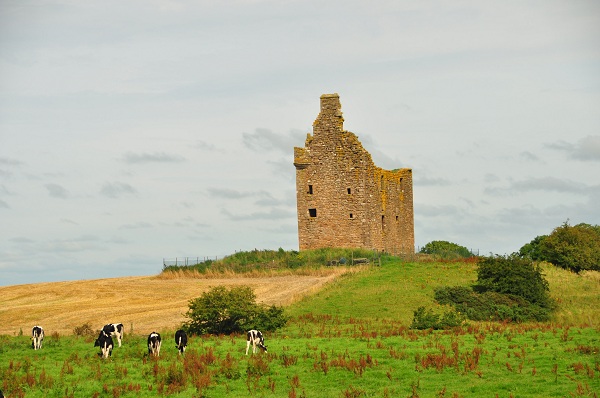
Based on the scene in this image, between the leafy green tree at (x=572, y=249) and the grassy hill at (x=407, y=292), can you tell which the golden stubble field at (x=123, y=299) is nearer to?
the grassy hill at (x=407, y=292)

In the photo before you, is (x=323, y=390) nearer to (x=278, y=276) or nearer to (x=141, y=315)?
(x=141, y=315)

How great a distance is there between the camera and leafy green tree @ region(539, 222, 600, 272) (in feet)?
222

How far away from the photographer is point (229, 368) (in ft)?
92.9

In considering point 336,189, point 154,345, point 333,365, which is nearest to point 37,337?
point 154,345

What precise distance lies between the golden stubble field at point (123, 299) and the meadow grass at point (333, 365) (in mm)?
7806

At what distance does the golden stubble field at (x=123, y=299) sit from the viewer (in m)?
47.2

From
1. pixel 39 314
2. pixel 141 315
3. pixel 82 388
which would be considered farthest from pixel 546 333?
pixel 39 314

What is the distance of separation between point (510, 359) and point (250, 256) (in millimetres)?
45045

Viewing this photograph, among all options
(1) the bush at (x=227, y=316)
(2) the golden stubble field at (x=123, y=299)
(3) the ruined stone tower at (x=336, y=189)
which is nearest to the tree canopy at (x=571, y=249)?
(3) the ruined stone tower at (x=336, y=189)

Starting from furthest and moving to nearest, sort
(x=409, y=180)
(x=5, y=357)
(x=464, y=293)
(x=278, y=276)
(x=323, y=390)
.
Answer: (x=409, y=180), (x=278, y=276), (x=464, y=293), (x=5, y=357), (x=323, y=390)

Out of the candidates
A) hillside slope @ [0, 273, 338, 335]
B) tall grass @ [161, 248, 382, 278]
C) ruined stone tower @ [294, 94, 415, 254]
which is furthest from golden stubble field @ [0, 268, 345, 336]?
ruined stone tower @ [294, 94, 415, 254]

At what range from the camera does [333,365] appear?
29.1 metres

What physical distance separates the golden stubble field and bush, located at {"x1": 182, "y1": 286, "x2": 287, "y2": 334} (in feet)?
7.13

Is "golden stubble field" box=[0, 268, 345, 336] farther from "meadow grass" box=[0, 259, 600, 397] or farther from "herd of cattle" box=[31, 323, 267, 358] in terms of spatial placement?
"herd of cattle" box=[31, 323, 267, 358]
